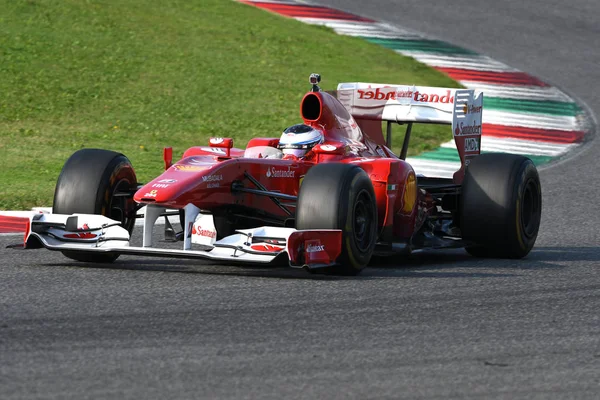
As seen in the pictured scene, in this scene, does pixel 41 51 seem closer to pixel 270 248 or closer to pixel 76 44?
pixel 76 44

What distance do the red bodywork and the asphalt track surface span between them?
431 mm

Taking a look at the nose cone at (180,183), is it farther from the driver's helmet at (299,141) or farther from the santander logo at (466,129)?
the santander logo at (466,129)

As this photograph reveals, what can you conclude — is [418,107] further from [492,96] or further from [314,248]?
[492,96]

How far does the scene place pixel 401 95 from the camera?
10.5 metres

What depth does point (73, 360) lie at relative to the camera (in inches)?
221

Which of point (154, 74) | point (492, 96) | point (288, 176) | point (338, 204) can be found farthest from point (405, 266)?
point (154, 74)

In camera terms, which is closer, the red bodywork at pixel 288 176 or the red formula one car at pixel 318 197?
the red formula one car at pixel 318 197

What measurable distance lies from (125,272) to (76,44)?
14.5 meters

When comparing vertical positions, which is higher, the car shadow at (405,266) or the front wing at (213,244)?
the front wing at (213,244)

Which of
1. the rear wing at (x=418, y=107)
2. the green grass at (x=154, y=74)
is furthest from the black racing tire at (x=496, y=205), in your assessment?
the green grass at (x=154, y=74)

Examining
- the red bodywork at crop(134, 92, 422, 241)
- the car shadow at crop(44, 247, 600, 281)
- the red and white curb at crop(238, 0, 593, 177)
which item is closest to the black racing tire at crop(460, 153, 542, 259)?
the car shadow at crop(44, 247, 600, 281)

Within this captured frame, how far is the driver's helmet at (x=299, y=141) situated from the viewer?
9.01m

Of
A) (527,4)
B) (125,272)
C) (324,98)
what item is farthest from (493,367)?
(527,4)

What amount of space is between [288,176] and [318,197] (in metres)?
0.81
